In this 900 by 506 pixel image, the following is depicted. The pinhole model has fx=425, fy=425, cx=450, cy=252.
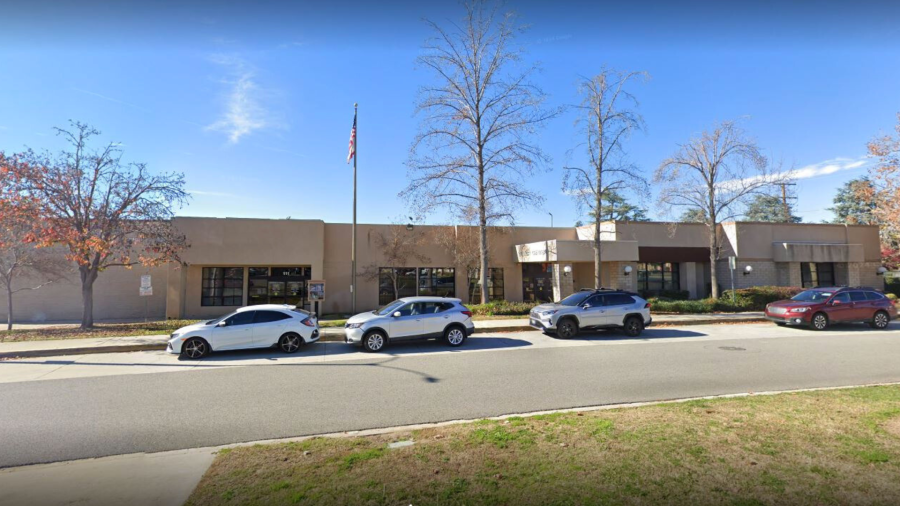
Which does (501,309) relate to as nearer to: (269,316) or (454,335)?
Result: (454,335)

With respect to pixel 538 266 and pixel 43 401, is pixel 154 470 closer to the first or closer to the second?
pixel 43 401

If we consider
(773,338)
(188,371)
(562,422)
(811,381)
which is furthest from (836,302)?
(188,371)

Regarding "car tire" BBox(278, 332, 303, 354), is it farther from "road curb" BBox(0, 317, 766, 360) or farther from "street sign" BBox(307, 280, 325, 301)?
"street sign" BBox(307, 280, 325, 301)

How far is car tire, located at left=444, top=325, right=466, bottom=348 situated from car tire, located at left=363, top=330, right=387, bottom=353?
188 centimetres

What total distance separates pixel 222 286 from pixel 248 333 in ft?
43.1

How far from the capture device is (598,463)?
423 cm

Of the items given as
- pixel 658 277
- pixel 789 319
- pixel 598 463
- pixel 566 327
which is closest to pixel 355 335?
pixel 566 327

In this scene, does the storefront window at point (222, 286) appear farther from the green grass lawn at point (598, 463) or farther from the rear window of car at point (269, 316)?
the green grass lawn at point (598, 463)

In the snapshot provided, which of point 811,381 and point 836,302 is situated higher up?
point 836,302

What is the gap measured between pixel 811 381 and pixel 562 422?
6295mm

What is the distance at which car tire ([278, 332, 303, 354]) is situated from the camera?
39.6 ft

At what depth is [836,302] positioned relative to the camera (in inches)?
635

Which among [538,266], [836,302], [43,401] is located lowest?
[43,401]

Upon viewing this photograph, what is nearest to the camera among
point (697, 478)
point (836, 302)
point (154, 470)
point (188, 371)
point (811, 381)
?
point (697, 478)
